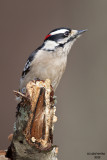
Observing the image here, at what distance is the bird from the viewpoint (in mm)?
3299

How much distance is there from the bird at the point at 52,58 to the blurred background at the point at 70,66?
35.1 inches

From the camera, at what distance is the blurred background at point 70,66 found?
432 centimetres

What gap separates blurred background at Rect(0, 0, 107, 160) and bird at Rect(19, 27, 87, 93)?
89 cm

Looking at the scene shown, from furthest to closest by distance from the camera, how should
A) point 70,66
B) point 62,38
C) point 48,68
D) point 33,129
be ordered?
point 70,66
point 62,38
point 48,68
point 33,129

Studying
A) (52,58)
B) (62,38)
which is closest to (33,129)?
(52,58)

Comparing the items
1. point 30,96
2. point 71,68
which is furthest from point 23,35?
point 30,96

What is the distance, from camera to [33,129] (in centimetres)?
212

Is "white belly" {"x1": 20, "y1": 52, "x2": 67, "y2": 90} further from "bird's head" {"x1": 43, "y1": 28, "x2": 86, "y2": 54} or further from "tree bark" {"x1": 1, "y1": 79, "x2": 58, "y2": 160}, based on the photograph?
"tree bark" {"x1": 1, "y1": 79, "x2": 58, "y2": 160}

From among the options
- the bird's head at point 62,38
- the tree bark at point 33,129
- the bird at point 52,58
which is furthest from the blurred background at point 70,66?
the tree bark at point 33,129

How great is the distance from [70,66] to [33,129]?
8.39 feet

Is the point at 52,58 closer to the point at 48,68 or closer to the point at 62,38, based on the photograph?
the point at 48,68

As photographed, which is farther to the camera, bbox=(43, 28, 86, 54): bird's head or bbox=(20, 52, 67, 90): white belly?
bbox=(43, 28, 86, 54): bird's head

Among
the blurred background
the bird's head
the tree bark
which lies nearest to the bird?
the bird's head

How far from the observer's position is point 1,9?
4.59m
